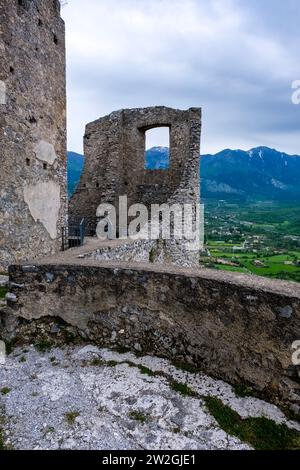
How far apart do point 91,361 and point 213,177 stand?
19600 centimetres

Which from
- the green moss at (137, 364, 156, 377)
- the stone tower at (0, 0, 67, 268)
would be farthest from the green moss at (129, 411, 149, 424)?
the stone tower at (0, 0, 67, 268)

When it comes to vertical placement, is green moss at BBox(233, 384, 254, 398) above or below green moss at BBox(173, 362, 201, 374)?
below

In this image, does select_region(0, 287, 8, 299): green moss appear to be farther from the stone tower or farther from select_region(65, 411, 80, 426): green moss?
select_region(65, 411, 80, 426): green moss

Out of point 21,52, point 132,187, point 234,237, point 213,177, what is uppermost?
point 213,177

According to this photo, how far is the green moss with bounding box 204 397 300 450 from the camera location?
3.16 metres

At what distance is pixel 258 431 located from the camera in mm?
3293

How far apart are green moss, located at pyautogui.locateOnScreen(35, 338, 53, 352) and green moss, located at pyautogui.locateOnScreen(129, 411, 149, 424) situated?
186 cm

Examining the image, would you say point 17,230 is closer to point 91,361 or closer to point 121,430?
point 91,361

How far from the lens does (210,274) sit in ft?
14.4

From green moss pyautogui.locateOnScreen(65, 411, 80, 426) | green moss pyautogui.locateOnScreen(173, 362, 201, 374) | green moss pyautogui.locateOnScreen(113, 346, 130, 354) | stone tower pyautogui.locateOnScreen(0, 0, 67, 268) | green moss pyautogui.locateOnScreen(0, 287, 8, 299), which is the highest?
stone tower pyautogui.locateOnScreen(0, 0, 67, 268)

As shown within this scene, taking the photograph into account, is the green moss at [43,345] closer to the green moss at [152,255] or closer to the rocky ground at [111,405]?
the rocky ground at [111,405]

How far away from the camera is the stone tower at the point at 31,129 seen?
8.01 m

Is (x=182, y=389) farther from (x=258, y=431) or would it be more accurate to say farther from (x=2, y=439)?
(x=2, y=439)
